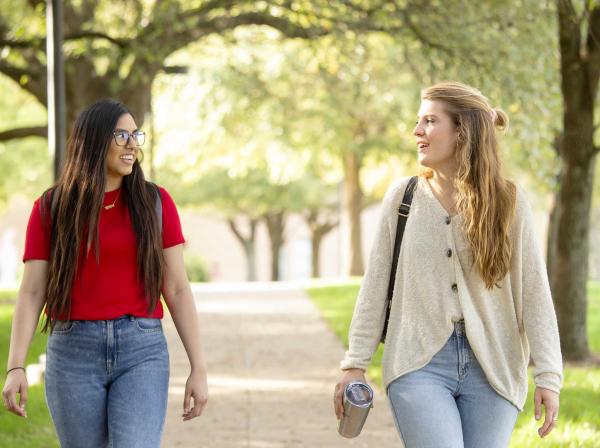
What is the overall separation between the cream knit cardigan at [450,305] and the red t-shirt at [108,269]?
746mm

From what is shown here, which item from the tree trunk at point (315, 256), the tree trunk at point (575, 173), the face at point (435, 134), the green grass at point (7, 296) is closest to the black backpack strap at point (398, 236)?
the face at point (435, 134)

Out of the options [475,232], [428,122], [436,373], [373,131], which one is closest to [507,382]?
[436,373]

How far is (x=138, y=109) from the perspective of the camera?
17109 millimetres

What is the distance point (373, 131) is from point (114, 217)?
2410 centimetres

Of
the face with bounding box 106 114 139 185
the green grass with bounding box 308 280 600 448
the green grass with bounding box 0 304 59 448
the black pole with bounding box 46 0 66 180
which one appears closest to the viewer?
the face with bounding box 106 114 139 185

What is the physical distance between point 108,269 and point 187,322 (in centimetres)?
35

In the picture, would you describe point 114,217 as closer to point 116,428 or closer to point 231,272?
point 116,428

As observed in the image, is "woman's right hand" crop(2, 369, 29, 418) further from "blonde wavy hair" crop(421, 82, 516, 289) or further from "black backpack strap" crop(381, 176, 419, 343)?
"blonde wavy hair" crop(421, 82, 516, 289)

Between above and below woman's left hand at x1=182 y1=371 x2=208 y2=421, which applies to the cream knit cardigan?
above

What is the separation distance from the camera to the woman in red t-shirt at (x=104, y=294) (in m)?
3.77

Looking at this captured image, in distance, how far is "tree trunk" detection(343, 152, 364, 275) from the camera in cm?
2947

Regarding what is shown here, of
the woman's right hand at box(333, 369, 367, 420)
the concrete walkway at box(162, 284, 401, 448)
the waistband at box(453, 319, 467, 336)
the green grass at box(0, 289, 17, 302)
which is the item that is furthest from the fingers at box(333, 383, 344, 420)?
the green grass at box(0, 289, 17, 302)

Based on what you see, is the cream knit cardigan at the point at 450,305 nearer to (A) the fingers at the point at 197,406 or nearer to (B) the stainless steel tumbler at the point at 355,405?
(B) the stainless steel tumbler at the point at 355,405

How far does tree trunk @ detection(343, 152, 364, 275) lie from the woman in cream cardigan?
2543cm
